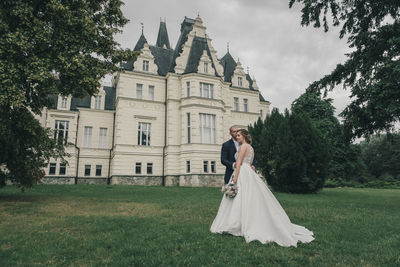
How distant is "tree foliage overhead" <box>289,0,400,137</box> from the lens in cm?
983

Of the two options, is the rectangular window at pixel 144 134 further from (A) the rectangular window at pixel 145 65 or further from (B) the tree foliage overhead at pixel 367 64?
(B) the tree foliage overhead at pixel 367 64

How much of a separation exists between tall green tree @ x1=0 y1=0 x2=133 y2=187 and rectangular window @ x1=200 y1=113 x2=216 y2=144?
636 inches

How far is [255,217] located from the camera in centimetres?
529

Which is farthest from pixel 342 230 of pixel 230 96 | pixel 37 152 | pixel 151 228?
pixel 230 96

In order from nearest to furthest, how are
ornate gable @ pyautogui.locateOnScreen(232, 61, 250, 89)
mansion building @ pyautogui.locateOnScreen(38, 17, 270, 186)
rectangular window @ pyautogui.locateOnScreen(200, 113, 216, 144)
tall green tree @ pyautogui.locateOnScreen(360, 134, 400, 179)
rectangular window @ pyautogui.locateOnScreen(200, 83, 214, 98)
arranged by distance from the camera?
mansion building @ pyautogui.locateOnScreen(38, 17, 270, 186)
rectangular window @ pyautogui.locateOnScreen(200, 113, 216, 144)
rectangular window @ pyautogui.locateOnScreen(200, 83, 214, 98)
ornate gable @ pyautogui.locateOnScreen(232, 61, 250, 89)
tall green tree @ pyautogui.locateOnScreen(360, 134, 400, 179)

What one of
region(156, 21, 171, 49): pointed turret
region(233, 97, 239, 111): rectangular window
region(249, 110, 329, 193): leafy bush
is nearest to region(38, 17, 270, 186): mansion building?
region(233, 97, 239, 111): rectangular window

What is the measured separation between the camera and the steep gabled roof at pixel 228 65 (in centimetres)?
3574

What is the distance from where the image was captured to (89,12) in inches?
471

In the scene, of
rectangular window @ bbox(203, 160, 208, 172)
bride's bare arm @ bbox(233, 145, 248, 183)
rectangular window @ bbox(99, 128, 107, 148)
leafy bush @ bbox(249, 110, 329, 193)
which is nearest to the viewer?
bride's bare arm @ bbox(233, 145, 248, 183)

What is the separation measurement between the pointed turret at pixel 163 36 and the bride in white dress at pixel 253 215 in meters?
45.0

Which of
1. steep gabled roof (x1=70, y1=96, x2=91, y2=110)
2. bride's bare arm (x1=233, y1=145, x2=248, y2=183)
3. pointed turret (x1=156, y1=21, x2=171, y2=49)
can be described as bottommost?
bride's bare arm (x1=233, y1=145, x2=248, y2=183)

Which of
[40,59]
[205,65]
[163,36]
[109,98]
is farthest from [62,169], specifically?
[163,36]

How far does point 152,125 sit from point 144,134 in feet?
4.54

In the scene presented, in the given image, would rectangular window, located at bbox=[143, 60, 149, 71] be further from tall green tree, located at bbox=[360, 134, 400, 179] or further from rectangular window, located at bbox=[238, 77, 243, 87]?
tall green tree, located at bbox=[360, 134, 400, 179]
